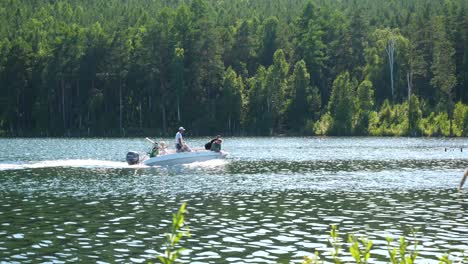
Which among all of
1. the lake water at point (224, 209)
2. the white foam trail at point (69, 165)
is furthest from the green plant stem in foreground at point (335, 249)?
the white foam trail at point (69, 165)

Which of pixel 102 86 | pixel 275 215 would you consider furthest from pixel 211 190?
pixel 102 86

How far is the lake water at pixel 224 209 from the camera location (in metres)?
19.0

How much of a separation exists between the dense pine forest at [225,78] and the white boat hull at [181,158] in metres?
52.5

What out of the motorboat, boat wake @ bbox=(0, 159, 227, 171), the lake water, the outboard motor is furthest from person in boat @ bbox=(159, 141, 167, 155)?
the lake water

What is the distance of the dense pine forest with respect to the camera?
105m

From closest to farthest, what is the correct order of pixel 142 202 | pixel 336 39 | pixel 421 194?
pixel 142 202 → pixel 421 194 → pixel 336 39

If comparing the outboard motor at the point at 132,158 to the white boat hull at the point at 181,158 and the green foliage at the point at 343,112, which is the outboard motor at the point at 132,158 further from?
the green foliage at the point at 343,112

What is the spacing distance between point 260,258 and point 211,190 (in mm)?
15118

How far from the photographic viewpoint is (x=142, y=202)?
28469mm

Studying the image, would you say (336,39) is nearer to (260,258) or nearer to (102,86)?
(102,86)

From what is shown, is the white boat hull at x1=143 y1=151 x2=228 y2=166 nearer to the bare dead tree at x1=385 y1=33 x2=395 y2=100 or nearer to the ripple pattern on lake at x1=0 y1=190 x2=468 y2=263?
the ripple pattern on lake at x1=0 y1=190 x2=468 y2=263

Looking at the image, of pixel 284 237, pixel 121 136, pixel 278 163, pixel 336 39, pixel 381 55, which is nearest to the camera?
pixel 284 237

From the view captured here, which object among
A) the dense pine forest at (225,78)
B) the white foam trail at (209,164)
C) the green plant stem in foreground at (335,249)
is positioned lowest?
the white foam trail at (209,164)

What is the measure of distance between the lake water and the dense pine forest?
193 feet
